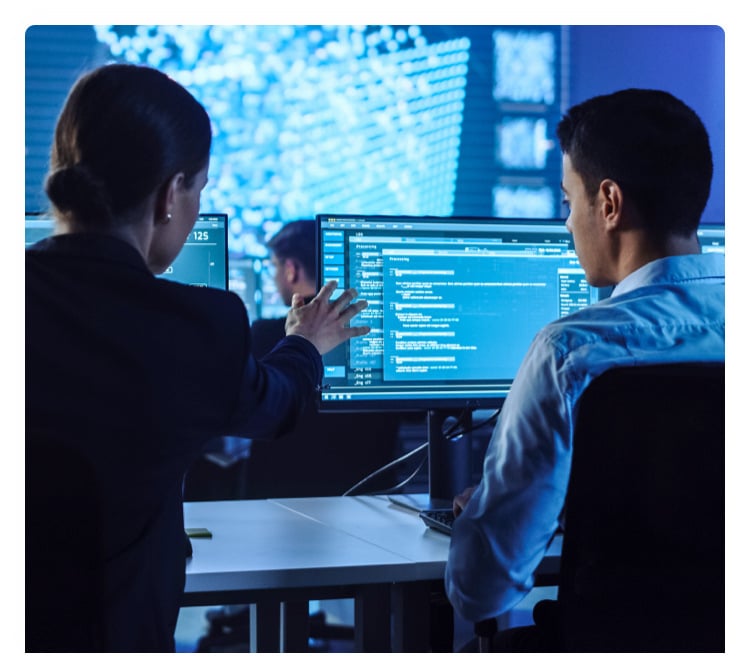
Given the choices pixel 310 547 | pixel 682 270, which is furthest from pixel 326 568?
pixel 682 270

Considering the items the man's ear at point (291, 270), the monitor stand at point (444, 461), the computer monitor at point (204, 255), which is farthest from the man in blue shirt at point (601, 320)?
the man's ear at point (291, 270)

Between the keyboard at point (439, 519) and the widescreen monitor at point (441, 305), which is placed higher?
the widescreen monitor at point (441, 305)

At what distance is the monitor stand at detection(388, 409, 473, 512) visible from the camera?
194 centimetres

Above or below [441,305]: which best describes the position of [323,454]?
below

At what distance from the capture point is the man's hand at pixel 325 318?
64.5 inches

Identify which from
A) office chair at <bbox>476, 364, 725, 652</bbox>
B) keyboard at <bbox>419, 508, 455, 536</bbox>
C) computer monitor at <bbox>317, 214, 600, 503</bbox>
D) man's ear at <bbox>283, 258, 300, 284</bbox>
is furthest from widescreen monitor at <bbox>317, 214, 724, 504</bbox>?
man's ear at <bbox>283, 258, 300, 284</bbox>

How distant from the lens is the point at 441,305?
1.88m

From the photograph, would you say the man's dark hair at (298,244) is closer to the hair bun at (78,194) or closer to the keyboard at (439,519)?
the keyboard at (439,519)

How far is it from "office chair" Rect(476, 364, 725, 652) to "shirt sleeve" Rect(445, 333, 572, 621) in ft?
0.35

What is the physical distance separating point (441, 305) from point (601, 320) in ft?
2.31

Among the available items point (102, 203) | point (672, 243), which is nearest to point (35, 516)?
point (102, 203)

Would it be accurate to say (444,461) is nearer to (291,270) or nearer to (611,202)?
(611,202)

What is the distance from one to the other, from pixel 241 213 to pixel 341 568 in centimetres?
321
